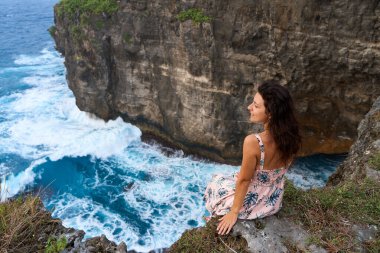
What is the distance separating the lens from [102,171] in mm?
21109

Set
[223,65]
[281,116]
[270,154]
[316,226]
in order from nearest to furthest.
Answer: [281,116] < [270,154] < [316,226] < [223,65]

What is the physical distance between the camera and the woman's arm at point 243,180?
14.6ft

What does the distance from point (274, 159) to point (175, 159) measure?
672 inches

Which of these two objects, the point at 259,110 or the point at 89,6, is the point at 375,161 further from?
the point at 89,6

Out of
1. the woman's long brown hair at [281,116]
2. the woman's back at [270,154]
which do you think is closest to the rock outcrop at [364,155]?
the woman's back at [270,154]

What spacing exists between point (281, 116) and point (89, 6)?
20437mm

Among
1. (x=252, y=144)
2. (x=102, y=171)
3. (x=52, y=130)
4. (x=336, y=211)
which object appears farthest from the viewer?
(x=52, y=130)

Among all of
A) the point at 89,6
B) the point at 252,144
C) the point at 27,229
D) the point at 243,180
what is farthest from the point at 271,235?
the point at 89,6

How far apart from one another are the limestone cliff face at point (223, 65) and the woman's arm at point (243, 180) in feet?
40.8

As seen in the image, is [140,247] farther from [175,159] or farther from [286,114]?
[286,114]

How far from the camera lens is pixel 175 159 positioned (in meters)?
21.5

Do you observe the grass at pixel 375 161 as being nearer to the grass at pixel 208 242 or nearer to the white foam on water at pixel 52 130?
the grass at pixel 208 242

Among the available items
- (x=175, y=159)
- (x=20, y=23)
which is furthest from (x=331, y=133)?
(x=20, y=23)

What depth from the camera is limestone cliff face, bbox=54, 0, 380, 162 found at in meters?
15.1
